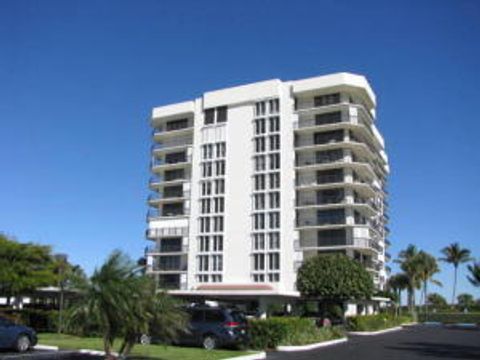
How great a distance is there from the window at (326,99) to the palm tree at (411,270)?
40.3m

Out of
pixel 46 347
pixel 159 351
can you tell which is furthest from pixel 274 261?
pixel 159 351

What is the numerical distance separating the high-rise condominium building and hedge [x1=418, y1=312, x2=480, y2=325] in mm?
21568

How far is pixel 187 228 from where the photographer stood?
7556cm

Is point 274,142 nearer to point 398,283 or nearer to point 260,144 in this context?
point 260,144

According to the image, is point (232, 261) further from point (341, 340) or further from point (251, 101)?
point (341, 340)

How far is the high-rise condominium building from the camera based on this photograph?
68.1 m

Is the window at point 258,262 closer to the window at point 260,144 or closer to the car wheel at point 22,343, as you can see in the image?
the window at point 260,144

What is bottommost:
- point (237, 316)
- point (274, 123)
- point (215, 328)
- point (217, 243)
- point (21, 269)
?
point (215, 328)

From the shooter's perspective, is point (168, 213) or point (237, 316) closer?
point (237, 316)

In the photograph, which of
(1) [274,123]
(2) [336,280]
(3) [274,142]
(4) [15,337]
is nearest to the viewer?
(4) [15,337]

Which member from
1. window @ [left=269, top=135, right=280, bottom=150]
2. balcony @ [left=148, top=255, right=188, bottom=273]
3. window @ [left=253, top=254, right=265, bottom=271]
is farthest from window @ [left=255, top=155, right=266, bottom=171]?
balcony @ [left=148, top=255, right=188, bottom=273]

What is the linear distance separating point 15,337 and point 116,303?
9.63 m

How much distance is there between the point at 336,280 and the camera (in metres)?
55.3

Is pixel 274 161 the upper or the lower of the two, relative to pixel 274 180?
upper
